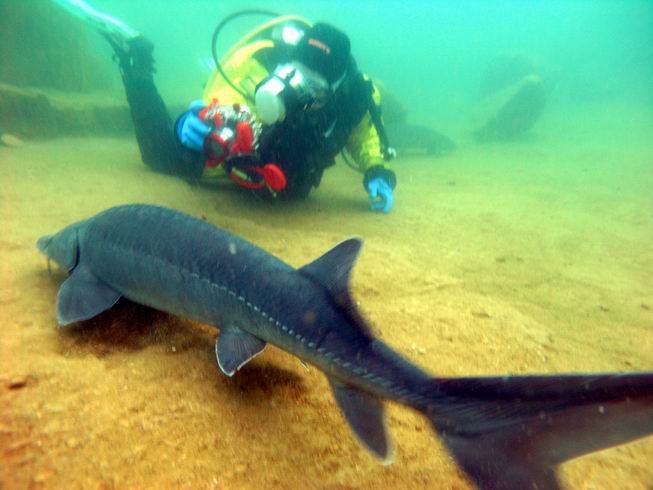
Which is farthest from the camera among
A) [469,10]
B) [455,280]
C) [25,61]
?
[469,10]

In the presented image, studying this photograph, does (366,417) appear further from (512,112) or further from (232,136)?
(512,112)

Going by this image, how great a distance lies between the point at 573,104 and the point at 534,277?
131 ft

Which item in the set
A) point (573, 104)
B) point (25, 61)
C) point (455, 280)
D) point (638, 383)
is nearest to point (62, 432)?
point (638, 383)

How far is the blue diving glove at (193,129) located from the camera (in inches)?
191

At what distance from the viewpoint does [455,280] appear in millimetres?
4082

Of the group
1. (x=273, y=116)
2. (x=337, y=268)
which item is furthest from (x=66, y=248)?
(x=273, y=116)

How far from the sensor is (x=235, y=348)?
2152 mm

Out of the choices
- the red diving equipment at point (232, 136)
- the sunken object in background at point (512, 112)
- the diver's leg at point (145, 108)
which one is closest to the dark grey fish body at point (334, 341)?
the red diving equipment at point (232, 136)

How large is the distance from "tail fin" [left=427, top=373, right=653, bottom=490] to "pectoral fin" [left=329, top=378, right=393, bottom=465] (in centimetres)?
26

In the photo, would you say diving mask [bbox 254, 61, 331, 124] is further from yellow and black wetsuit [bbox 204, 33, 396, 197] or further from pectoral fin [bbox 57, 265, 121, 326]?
pectoral fin [bbox 57, 265, 121, 326]

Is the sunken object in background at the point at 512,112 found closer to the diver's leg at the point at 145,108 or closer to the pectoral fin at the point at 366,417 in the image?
the diver's leg at the point at 145,108

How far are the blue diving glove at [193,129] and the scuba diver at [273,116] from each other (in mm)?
13

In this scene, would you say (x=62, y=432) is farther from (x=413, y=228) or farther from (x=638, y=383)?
(x=413, y=228)

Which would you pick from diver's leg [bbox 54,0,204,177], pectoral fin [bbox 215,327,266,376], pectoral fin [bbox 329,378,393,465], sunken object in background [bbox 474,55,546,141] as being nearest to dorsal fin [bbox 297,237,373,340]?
pectoral fin [bbox 329,378,393,465]
